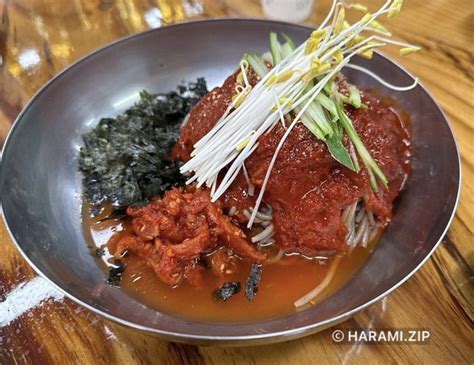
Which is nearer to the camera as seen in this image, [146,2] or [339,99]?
[339,99]

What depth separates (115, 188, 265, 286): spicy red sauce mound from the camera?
190 centimetres

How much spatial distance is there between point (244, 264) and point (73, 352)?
2.39 ft

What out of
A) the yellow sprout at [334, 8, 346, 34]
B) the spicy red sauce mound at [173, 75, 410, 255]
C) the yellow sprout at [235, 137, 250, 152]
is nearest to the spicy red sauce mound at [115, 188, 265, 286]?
the spicy red sauce mound at [173, 75, 410, 255]

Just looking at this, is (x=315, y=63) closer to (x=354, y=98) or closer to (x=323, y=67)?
(x=323, y=67)

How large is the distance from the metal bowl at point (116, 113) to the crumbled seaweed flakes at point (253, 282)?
18 centimetres

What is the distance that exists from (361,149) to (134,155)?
1.01m

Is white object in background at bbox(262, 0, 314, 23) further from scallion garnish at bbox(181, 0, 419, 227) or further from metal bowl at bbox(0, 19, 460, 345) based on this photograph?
scallion garnish at bbox(181, 0, 419, 227)

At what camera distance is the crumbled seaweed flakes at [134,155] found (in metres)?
2.17

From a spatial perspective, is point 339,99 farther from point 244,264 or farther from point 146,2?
point 146,2

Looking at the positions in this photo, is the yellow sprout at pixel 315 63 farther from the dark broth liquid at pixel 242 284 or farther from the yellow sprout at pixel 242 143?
the dark broth liquid at pixel 242 284

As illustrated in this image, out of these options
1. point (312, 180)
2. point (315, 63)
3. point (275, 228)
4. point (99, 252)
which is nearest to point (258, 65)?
point (315, 63)

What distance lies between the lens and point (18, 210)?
6.33 ft

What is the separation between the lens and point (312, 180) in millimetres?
1909

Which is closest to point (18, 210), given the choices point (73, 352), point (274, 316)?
point (73, 352)
